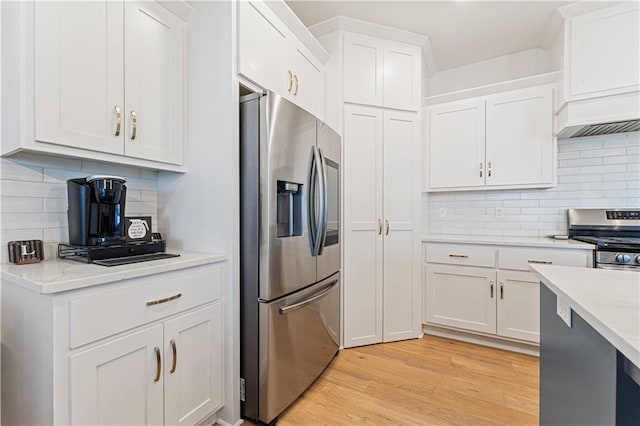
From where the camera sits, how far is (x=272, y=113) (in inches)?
60.9

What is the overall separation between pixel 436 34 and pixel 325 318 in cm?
261

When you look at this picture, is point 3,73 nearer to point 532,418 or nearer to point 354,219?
point 354,219

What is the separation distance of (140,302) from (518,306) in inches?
105

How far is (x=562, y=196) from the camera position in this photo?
9.06 feet

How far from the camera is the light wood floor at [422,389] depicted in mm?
1666

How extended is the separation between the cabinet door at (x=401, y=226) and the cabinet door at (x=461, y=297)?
0.16 meters

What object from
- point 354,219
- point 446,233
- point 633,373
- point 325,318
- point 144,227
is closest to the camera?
point 633,373

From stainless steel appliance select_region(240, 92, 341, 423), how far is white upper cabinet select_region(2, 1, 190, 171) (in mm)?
467

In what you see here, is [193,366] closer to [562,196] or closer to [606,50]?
[562,196]

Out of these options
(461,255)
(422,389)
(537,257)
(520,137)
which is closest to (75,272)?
(422,389)

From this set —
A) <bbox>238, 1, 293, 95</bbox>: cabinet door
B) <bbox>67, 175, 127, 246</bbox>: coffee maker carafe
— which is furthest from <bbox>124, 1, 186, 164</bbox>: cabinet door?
<bbox>238, 1, 293, 95</bbox>: cabinet door

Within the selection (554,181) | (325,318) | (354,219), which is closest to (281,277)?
(325,318)

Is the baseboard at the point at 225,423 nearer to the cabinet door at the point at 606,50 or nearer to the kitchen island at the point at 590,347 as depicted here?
the kitchen island at the point at 590,347

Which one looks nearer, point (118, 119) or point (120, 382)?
point (120, 382)
